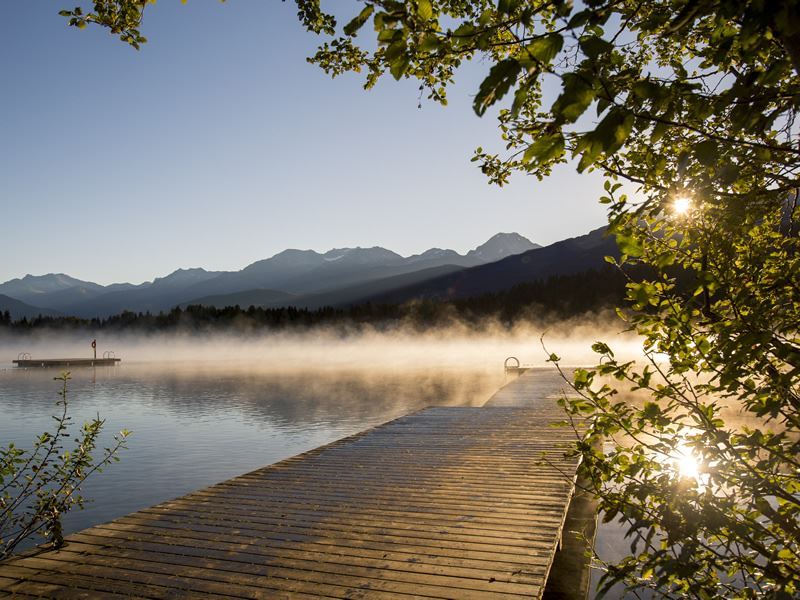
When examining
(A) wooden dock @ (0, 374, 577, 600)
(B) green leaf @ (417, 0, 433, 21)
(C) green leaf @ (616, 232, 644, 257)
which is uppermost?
(B) green leaf @ (417, 0, 433, 21)

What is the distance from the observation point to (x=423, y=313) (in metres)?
94.4

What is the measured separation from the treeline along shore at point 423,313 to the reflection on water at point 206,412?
42.2 m

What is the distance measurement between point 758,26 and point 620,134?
15.9 inches

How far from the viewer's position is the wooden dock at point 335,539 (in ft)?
15.4

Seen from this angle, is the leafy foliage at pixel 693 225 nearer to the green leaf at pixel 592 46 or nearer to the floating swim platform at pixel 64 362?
the green leaf at pixel 592 46

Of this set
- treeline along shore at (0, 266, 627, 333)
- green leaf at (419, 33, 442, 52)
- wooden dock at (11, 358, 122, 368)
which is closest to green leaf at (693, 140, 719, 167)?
green leaf at (419, 33, 442, 52)

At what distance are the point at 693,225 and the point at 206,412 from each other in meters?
24.1

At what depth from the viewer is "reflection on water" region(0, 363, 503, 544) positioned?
1417cm

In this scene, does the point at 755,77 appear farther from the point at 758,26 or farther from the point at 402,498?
the point at 402,498

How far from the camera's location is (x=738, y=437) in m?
2.77

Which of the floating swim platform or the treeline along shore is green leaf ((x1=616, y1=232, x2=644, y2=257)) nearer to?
the floating swim platform

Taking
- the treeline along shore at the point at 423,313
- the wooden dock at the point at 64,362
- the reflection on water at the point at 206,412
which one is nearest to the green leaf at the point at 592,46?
the reflection on water at the point at 206,412

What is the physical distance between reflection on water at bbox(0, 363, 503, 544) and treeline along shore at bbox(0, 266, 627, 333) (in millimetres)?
42247

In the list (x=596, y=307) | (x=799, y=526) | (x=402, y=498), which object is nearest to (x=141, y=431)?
(x=402, y=498)
